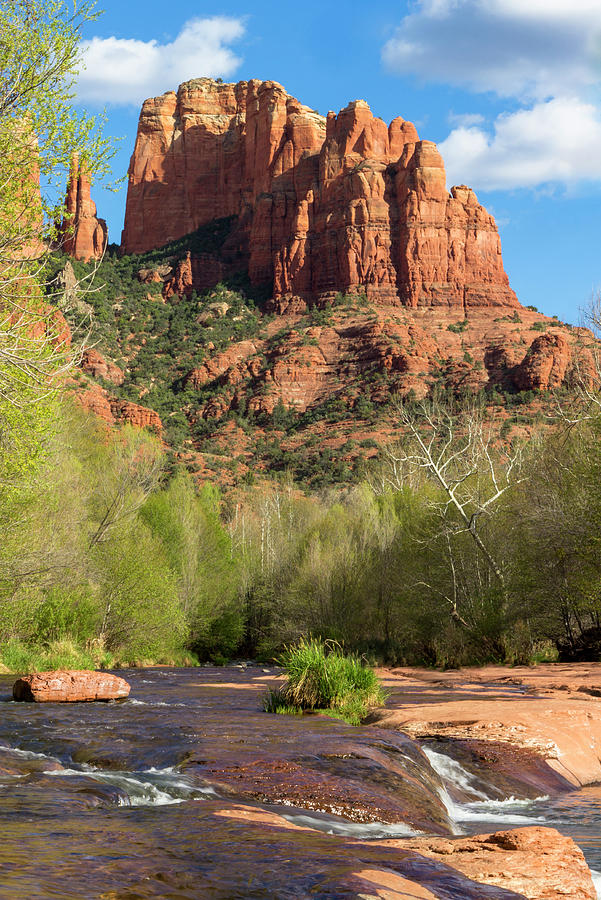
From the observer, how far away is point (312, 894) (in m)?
4.95

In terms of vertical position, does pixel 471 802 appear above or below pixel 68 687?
below

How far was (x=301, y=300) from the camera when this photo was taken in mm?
110500

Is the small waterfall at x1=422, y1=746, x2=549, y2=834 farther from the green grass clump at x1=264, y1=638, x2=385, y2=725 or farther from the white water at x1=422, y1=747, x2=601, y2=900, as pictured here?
the green grass clump at x1=264, y1=638, x2=385, y2=725

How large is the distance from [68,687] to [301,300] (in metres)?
98.0

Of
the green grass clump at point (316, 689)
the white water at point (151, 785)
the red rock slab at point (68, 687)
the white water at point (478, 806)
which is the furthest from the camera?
the red rock slab at point (68, 687)

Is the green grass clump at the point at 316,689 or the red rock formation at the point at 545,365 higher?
the red rock formation at the point at 545,365

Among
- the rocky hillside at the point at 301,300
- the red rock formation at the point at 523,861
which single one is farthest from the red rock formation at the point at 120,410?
the red rock formation at the point at 523,861

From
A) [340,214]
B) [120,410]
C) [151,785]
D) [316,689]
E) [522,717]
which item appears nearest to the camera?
[151,785]

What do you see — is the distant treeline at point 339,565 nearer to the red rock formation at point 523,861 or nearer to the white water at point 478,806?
the white water at point 478,806

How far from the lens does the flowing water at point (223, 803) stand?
522cm

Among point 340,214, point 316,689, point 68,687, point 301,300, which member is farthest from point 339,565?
point 340,214

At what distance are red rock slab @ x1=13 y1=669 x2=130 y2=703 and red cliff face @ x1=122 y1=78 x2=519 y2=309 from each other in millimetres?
94261

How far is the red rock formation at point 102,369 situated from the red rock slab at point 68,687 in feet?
242

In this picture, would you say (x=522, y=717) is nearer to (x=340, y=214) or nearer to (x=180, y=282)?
(x=340, y=214)
